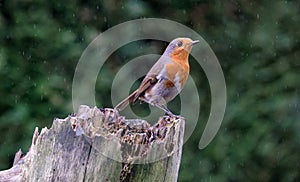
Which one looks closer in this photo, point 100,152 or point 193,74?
point 100,152

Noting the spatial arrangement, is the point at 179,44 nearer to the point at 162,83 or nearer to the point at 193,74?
the point at 162,83

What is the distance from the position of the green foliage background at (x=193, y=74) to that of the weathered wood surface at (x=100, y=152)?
276cm

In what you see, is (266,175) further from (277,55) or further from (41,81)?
(41,81)

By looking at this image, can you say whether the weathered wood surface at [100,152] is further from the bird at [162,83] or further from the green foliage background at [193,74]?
the green foliage background at [193,74]

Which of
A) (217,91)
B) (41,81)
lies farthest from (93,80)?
(217,91)

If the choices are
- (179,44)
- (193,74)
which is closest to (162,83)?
(179,44)

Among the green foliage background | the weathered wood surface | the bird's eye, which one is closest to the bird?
the bird's eye

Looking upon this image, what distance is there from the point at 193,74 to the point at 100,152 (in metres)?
3.26

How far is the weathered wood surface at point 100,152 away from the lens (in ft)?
7.49

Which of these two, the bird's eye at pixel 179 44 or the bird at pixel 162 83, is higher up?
the bird's eye at pixel 179 44

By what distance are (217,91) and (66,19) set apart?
1.15m

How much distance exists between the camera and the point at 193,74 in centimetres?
550

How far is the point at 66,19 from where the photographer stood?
5.29 meters

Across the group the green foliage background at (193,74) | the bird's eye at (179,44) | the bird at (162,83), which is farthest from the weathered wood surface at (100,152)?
the green foliage background at (193,74)
